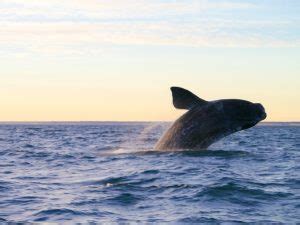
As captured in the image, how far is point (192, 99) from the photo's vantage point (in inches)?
524

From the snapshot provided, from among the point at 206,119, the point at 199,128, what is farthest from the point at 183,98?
the point at 199,128

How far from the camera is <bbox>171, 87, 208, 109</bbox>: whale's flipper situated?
12688 millimetres

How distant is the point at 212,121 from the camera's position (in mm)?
13773

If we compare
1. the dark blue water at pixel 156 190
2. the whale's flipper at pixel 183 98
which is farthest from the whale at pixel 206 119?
the dark blue water at pixel 156 190

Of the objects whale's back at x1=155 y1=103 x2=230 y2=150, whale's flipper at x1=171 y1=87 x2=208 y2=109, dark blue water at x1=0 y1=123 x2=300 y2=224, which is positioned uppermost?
whale's flipper at x1=171 y1=87 x2=208 y2=109

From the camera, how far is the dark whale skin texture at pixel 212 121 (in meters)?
13.4

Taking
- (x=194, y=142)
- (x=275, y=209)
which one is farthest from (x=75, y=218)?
(x=194, y=142)

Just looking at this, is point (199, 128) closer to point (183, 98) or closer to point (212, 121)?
point (212, 121)

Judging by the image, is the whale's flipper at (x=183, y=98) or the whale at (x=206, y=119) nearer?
the whale's flipper at (x=183, y=98)

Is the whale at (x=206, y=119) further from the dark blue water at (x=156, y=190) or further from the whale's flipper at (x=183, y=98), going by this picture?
the dark blue water at (x=156, y=190)

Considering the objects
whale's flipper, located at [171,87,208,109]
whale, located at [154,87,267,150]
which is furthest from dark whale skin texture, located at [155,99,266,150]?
whale's flipper, located at [171,87,208,109]

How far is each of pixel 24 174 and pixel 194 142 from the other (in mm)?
4578

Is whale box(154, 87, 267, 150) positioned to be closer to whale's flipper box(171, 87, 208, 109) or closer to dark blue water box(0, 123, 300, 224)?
whale's flipper box(171, 87, 208, 109)

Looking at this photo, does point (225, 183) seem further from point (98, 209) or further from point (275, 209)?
point (98, 209)
